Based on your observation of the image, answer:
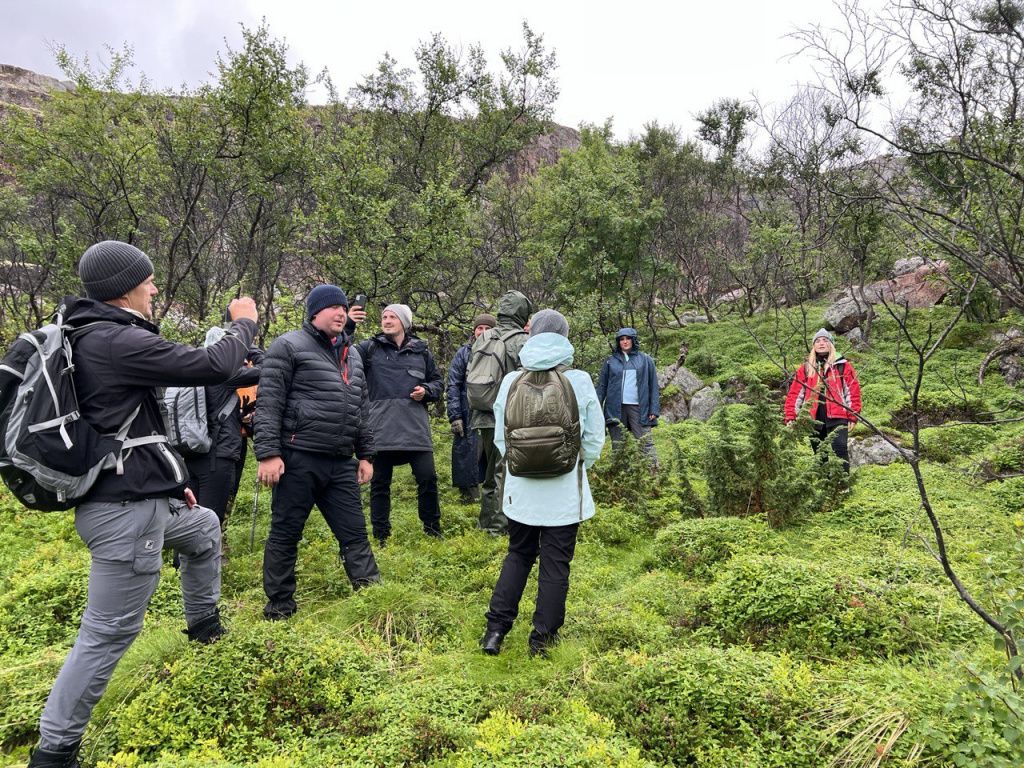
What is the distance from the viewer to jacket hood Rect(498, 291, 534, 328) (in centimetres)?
568

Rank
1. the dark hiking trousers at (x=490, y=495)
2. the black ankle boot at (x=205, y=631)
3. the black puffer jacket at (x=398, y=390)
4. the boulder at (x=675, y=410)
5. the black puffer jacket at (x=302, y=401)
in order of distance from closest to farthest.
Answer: the black ankle boot at (x=205, y=631), the black puffer jacket at (x=302, y=401), the black puffer jacket at (x=398, y=390), the dark hiking trousers at (x=490, y=495), the boulder at (x=675, y=410)

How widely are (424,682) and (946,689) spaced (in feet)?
8.59

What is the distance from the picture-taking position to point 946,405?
1165cm

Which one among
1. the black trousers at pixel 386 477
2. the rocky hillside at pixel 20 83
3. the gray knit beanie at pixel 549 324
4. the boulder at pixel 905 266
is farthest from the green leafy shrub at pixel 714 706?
the rocky hillside at pixel 20 83

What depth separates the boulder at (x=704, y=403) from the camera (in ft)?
46.5

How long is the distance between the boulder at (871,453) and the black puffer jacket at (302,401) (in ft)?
26.7

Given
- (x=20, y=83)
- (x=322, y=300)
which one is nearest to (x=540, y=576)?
(x=322, y=300)

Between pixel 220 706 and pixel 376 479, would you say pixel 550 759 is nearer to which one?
pixel 220 706

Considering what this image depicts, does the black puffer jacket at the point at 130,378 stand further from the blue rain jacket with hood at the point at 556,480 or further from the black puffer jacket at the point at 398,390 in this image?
the black puffer jacket at the point at 398,390

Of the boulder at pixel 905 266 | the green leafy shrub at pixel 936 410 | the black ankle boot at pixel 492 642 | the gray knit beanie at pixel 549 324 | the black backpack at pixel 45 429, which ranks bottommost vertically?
the black ankle boot at pixel 492 642

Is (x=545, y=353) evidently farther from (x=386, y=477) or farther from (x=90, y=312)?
(x=386, y=477)

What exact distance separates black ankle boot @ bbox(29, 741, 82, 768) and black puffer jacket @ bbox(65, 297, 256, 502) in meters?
1.08

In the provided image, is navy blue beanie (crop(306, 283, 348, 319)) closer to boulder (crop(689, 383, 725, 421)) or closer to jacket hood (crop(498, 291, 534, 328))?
jacket hood (crop(498, 291, 534, 328))

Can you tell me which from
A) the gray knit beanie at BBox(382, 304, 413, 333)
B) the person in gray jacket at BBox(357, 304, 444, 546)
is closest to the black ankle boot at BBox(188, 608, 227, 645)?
the person in gray jacket at BBox(357, 304, 444, 546)
